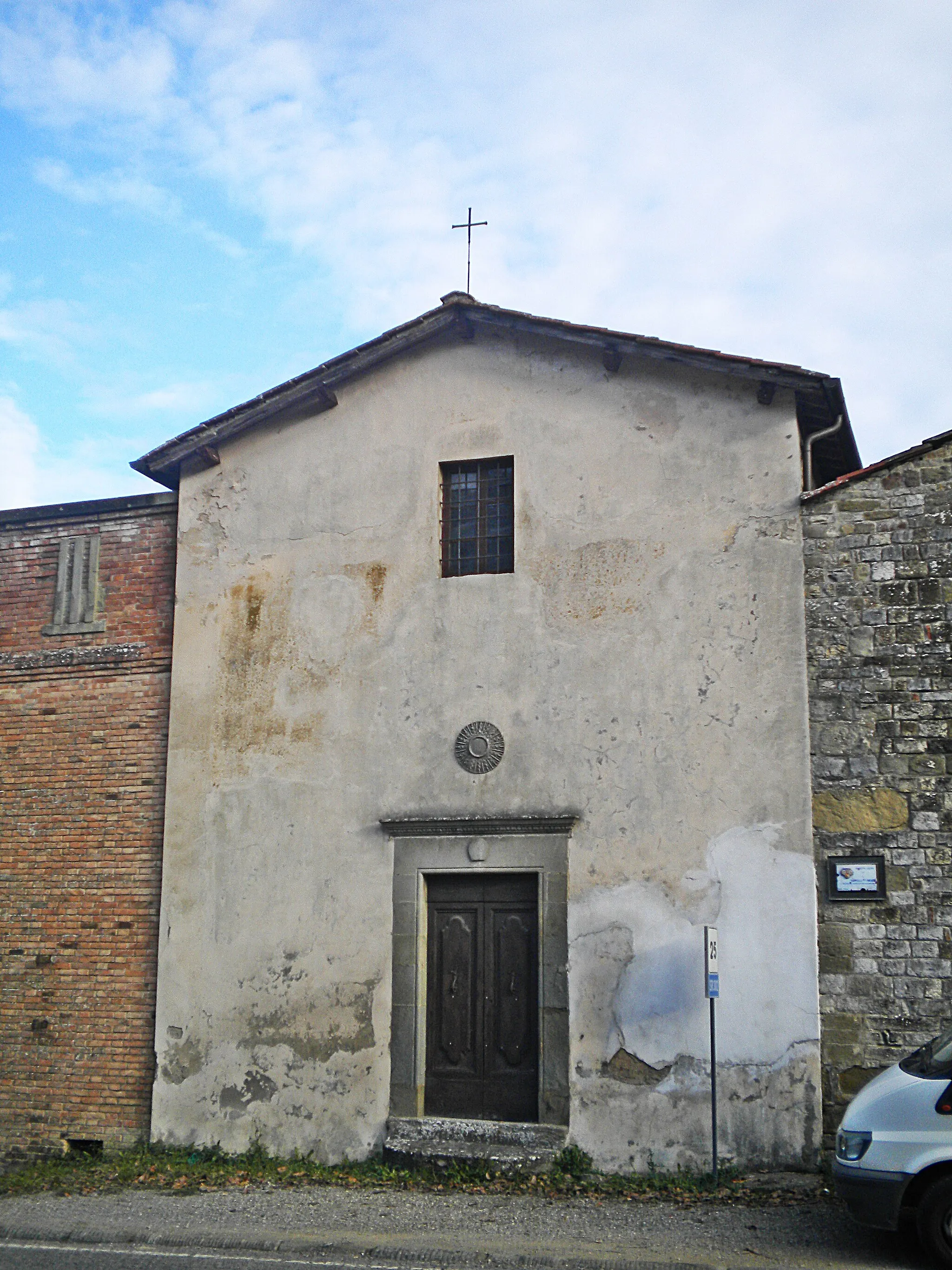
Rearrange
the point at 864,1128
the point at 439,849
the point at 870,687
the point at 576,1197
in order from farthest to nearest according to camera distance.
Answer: the point at 439,849 < the point at 870,687 < the point at 576,1197 < the point at 864,1128

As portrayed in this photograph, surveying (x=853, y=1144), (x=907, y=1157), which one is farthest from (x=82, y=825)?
(x=907, y=1157)

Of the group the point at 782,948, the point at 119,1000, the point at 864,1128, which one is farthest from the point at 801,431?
the point at 119,1000

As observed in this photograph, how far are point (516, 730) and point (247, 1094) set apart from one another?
13.2 feet

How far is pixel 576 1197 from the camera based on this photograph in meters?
9.41

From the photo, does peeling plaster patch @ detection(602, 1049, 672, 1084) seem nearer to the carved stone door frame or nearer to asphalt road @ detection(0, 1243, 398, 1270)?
the carved stone door frame

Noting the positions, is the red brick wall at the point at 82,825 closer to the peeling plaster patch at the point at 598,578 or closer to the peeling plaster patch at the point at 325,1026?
the peeling plaster patch at the point at 325,1026

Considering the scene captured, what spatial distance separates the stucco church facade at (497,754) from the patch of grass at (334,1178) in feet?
0.57

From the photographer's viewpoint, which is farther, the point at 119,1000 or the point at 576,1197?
the point at 119,1000

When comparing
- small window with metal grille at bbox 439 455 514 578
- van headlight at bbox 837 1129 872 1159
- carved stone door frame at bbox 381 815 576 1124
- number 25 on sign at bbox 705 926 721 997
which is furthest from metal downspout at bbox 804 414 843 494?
van headlight at bbox 837 1129 872 1159

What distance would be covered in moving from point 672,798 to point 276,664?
4.00 meters

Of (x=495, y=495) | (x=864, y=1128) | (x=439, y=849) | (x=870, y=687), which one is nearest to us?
(x=864, y=1128)

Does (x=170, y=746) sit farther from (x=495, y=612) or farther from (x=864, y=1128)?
(x=864, y=1128)

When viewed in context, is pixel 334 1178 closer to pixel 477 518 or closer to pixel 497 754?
pixel 497 754

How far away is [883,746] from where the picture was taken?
10.0 m
